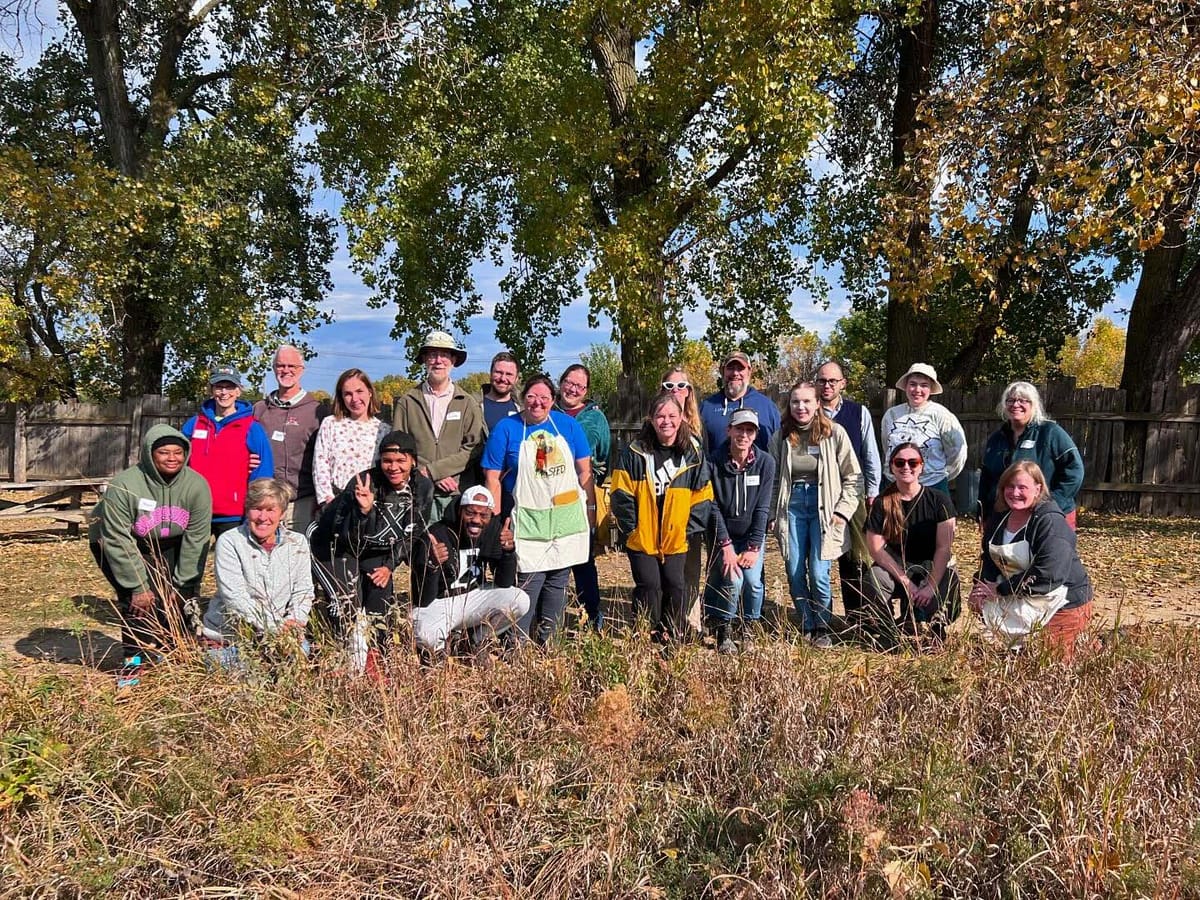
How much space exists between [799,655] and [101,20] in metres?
15.6

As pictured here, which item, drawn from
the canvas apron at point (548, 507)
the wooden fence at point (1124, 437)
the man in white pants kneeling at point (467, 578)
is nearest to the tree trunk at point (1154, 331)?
the wooden fence at point (1124, 437)

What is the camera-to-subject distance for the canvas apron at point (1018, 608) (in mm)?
4023

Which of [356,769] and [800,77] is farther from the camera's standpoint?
[800,77]

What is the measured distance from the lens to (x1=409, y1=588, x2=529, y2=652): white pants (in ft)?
13.7

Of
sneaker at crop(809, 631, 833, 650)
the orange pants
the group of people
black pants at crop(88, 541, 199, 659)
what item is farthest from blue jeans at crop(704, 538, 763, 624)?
black pants at crop(88, 541, 199, 659)

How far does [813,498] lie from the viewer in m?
5.11


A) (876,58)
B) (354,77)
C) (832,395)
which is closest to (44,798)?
(832,395)

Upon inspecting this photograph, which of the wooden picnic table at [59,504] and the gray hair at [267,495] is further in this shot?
the wooden picnic table at [59,504]

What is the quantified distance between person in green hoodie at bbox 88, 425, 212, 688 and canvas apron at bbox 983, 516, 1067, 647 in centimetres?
415

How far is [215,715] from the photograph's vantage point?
127 inches

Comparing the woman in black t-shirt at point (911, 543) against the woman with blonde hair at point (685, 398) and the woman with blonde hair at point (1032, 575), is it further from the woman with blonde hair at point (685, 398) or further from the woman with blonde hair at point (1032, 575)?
the woman with blonde hair at point (685, 398)

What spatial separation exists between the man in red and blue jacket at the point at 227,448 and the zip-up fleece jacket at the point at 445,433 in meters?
0.90

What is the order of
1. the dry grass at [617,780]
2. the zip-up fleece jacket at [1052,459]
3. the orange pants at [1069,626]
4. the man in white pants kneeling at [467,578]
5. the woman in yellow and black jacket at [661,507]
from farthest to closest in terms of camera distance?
the zip-up fleece jacket at [1052,459] < the woman in yellow and black jacket at [661,507] < the man in white pants kneeling at [467,578] < the orange pants at [1069,626] < the dry grass at [617,780]

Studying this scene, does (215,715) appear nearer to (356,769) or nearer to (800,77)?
(356,769)
